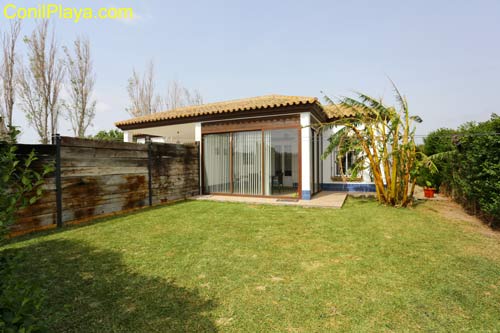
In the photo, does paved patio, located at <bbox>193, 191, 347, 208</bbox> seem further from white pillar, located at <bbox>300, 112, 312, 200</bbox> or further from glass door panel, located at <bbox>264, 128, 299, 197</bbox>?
glass door panel, located at <bbox>264, 128, 299, 197</bbox>

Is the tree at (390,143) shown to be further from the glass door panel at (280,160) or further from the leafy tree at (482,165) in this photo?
the glass door panel at (280,160)

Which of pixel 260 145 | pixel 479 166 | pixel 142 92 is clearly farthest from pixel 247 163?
pixel 142 92

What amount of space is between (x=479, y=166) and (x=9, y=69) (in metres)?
30.0

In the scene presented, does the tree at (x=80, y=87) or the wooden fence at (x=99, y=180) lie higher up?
the tree at (x=80, y=87)

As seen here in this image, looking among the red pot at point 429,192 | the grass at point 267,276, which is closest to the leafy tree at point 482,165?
the grass at point 267,276

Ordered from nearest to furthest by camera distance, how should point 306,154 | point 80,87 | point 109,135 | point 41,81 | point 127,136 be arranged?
point 306,154 < point 127,136 < point 41,81 < point 109,135 < point 80,87

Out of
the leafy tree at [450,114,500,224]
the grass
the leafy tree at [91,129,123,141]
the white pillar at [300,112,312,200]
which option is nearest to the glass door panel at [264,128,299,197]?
the white pillar at [300,112,312,200]

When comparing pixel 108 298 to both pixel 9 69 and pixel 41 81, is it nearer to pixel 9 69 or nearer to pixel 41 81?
pixel 41 81

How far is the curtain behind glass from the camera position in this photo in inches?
443

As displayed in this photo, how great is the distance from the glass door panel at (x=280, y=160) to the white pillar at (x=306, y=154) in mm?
455

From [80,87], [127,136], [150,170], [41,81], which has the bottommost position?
[150,170]

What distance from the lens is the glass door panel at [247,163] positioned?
34.5 ft

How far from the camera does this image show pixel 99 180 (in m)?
7.25

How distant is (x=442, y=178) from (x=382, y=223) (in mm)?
7170
